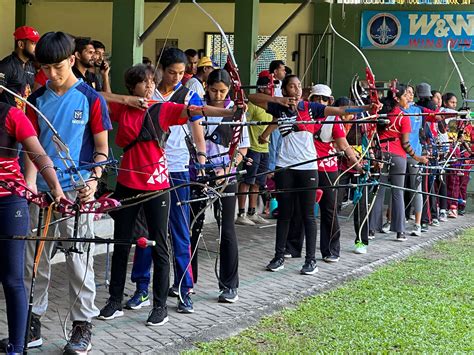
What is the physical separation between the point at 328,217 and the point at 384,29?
7.03m

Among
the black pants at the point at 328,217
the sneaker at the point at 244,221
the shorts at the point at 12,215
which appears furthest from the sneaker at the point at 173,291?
the sneaker at the point at 244,221

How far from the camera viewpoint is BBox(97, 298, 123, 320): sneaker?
6.71 m

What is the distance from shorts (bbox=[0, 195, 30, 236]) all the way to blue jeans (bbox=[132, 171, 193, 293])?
1.84 m

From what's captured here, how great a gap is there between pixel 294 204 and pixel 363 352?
3078mm

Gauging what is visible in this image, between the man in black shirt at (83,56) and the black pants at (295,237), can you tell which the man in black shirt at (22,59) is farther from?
the black pants at (295,237)

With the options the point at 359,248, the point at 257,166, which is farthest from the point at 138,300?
the point at 257,166

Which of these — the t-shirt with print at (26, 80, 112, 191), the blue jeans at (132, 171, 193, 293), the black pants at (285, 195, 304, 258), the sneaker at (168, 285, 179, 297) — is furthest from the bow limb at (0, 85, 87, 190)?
the black pants at (285, 195, 304, 258)

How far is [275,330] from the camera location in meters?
6.88

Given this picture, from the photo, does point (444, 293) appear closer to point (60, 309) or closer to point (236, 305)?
point (236, 305)

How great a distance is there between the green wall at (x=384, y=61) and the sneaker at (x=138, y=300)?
9.49 meters

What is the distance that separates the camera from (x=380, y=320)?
7258 millimetres

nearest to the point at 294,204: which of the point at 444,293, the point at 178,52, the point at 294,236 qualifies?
the point at 294,236

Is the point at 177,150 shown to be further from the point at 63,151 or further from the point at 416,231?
the point at 416,231

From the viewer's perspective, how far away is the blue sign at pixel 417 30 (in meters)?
15.5
